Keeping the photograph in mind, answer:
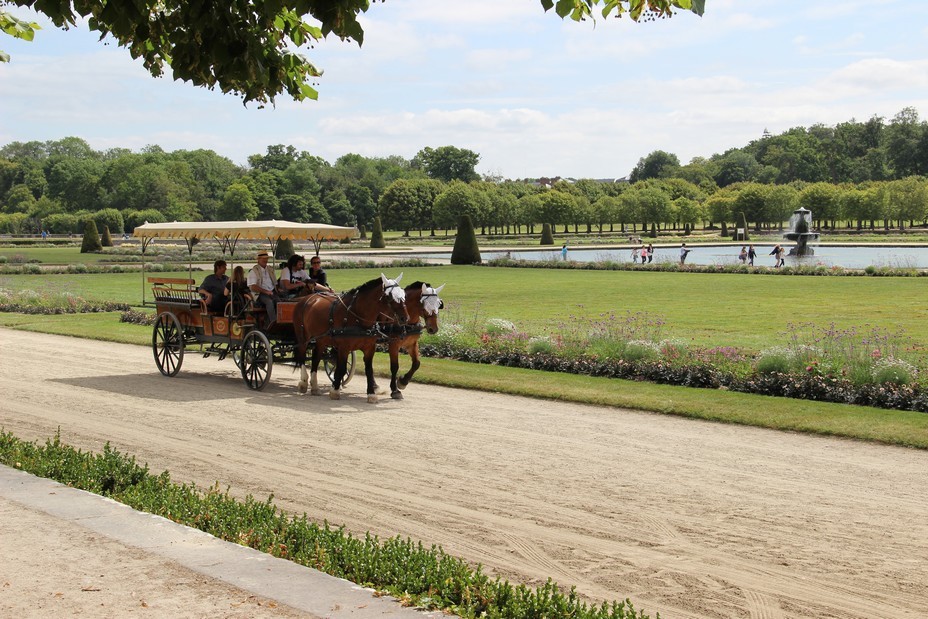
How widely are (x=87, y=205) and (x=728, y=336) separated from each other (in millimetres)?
121424

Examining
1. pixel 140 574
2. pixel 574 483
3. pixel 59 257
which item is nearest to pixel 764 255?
pixel 59 257

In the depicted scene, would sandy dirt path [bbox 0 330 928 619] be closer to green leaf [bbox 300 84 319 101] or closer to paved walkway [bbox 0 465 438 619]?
paved walkway [bbox 0 465 438 619]

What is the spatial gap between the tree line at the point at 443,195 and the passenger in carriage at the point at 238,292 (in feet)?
289

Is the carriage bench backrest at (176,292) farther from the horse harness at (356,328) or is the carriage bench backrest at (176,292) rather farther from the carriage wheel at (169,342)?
the horse harness at (356,328)

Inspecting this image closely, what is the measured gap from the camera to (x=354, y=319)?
1348 cm

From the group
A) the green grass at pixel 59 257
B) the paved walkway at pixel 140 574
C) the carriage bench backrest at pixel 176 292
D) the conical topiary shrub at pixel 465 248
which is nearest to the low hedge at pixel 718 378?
the carriage bench backrest at pixel 176 292

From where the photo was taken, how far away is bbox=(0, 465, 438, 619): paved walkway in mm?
4930

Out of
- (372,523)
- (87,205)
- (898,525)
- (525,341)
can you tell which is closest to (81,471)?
(372,523)

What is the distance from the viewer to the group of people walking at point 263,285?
48.7ft

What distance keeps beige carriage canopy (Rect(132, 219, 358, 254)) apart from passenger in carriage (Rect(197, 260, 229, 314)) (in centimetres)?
37

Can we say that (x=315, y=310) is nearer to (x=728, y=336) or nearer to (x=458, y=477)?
(x=458, y=477)

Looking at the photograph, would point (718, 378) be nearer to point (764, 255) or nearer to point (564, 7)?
point (564, 7)

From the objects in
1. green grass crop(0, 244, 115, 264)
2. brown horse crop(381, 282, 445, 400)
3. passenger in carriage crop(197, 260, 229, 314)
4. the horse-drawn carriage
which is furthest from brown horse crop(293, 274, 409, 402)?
green grass crop(0, 244, 115, 264)

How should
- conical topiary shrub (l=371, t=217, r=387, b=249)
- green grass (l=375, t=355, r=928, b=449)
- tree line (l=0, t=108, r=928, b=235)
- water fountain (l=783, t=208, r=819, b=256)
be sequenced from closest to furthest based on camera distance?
green grass (l=375, t=355, r=928, b=449) → water fountain (l=783, t=208, r=819, b=256) → conical topiary shrub (l=371, t=217, r=387, b=249) → tree line (l=0, t=108, r=928, b=235)
